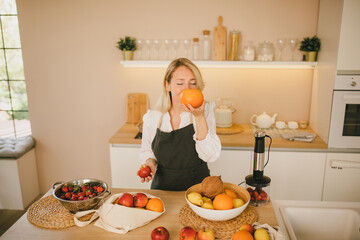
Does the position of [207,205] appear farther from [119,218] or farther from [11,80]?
[11,80]

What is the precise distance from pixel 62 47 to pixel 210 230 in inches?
104

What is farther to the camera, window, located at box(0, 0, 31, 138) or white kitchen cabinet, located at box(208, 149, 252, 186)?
window, located at box(0, 0, 31, 138)

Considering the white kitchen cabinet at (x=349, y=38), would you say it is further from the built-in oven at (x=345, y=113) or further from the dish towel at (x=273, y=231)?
the dish towel at (x=273, y=231)

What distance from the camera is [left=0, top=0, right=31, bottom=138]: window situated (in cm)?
317

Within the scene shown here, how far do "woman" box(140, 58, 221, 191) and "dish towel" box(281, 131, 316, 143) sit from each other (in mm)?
1003

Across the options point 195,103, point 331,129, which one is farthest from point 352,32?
point 195,103

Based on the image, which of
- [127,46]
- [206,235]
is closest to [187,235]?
[206,235]

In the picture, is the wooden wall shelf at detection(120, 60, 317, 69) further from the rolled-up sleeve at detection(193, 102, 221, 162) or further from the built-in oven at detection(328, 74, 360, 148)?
the rolled-up sleeve at detection(193, 102, 221, 162)

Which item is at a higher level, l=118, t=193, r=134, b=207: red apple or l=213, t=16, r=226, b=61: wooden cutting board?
l=213, t=16, r=226, b=61: wooden cutting board

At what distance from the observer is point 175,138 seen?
1939mm

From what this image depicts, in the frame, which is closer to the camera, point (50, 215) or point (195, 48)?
point (50, 215)

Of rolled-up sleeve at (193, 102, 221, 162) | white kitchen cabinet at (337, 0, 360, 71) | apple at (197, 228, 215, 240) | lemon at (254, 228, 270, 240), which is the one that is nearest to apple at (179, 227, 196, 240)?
apple at (197, 228, 215, 240)

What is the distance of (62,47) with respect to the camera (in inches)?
120

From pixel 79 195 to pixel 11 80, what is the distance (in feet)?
8.55
